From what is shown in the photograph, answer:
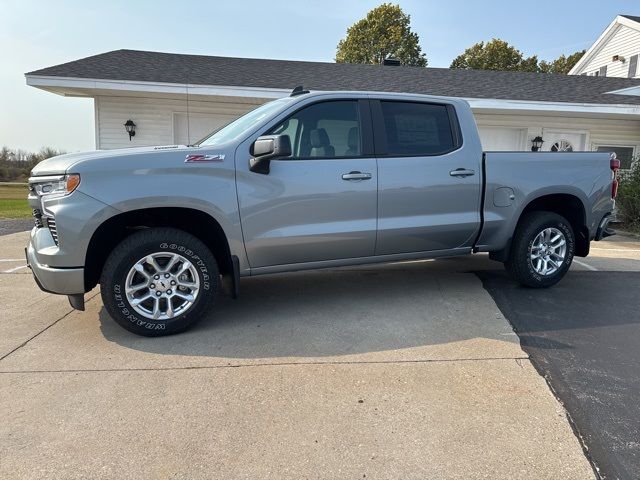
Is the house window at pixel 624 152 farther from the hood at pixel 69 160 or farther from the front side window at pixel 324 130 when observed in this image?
the hood at pixel 69 160

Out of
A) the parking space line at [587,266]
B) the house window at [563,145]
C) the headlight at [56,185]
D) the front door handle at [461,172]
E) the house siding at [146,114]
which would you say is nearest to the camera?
the headlight at [56,185]

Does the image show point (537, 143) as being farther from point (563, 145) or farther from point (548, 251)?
point (548, 251)

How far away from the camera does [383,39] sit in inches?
1467

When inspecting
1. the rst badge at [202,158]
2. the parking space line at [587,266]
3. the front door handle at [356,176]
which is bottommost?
the parking space line at [587,266]

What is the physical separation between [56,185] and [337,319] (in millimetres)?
2576

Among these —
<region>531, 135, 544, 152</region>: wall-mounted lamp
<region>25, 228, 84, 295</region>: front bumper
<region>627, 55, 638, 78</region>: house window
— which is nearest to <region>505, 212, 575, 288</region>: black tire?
<region>25, 228, 84, 295</region>: front bumper

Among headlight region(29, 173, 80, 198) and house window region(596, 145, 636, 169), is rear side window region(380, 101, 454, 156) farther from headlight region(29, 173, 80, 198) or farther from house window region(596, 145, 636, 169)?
house window region(596, 145, 636, 169)

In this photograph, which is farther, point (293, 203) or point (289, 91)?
point (289, 91)

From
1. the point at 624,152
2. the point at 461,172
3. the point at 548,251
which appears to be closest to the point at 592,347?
→ the point at 548,251

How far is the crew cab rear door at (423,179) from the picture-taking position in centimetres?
433

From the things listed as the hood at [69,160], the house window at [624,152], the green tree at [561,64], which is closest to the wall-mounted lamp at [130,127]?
the hood at [69,160]

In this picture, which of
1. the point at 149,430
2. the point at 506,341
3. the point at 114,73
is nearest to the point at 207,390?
the point at 149,430

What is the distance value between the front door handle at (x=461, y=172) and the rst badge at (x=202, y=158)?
224cm

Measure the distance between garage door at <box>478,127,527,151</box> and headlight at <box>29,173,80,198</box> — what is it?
38.7 feet
